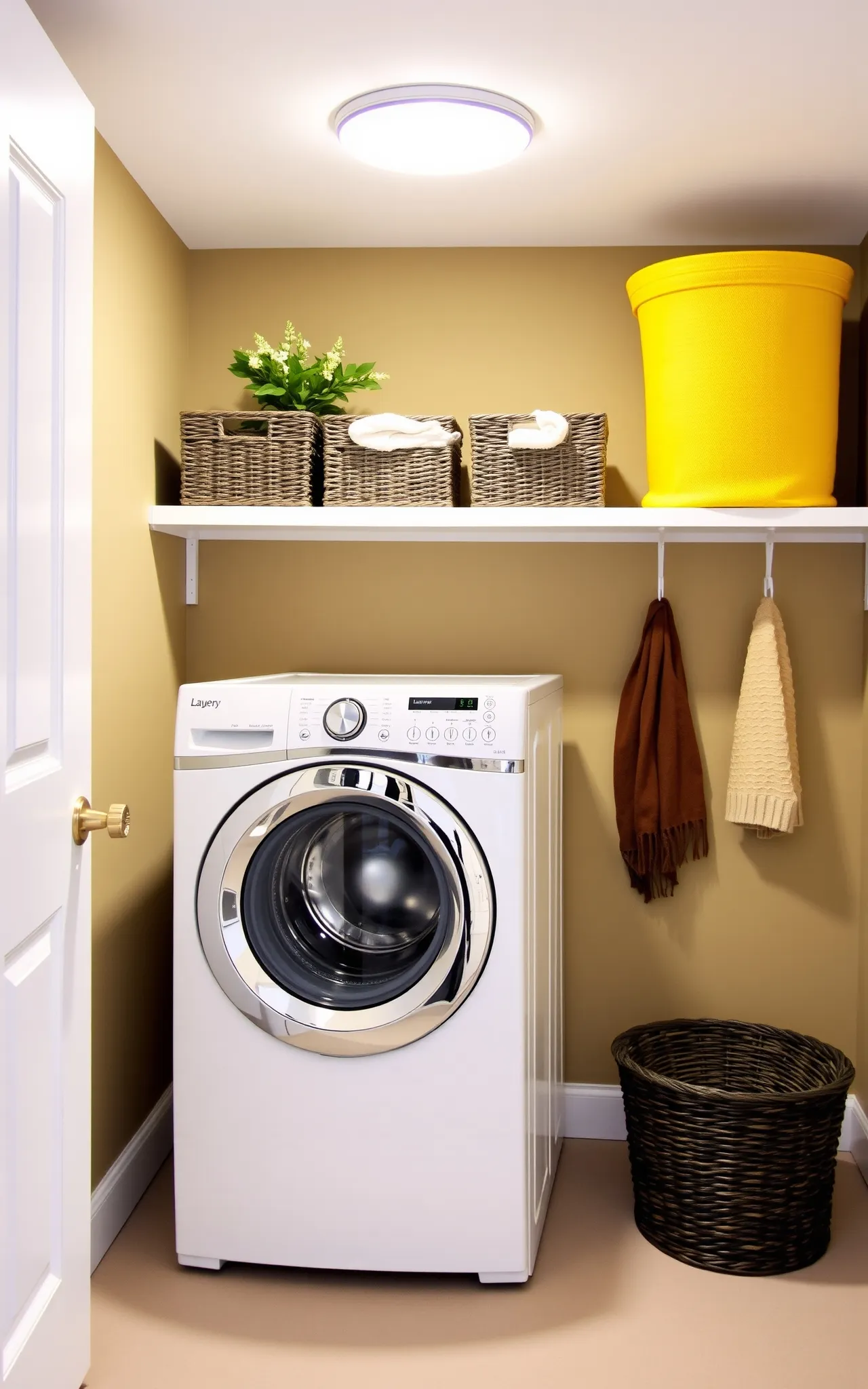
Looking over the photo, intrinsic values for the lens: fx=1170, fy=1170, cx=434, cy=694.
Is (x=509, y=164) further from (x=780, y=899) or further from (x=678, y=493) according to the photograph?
(x=780, y=899)

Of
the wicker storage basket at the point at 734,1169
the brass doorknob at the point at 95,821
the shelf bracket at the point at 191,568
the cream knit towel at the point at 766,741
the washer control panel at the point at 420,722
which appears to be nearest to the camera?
the brass doorknob at the point at 95,821

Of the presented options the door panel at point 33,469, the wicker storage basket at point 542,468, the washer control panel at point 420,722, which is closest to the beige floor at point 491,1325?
the washer control panel at point 420,722

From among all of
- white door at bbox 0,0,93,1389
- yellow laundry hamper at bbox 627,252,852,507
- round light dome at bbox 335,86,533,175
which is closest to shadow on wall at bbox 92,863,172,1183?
white door at bbox 0,0,93,1389

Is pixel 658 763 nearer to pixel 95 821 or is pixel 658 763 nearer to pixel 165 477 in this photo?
pixel 165 477

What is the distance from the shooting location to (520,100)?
6.72 ft

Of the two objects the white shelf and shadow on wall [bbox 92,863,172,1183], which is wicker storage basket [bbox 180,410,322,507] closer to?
the white shelf

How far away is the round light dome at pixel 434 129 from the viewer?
203cm

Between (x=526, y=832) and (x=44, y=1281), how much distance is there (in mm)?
1032

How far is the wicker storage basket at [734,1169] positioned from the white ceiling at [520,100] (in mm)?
1791

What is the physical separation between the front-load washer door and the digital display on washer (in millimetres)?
136

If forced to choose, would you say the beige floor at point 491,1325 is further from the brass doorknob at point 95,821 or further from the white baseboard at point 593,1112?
the brass doorknob at point 95,821

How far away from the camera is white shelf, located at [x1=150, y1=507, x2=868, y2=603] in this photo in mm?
2445

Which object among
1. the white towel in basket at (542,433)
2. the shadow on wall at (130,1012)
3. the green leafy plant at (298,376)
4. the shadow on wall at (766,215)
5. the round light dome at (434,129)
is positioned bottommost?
the shadow on wall at (130,1012)

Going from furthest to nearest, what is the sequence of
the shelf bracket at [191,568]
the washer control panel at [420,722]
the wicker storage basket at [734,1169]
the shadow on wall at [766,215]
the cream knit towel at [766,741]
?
the shelf bracket at [191,568], the cream knit towel at [766,741], the shadow on wall at [766,215], the wicker storage basket at [734,1169], the washer control panel at [420,722]
